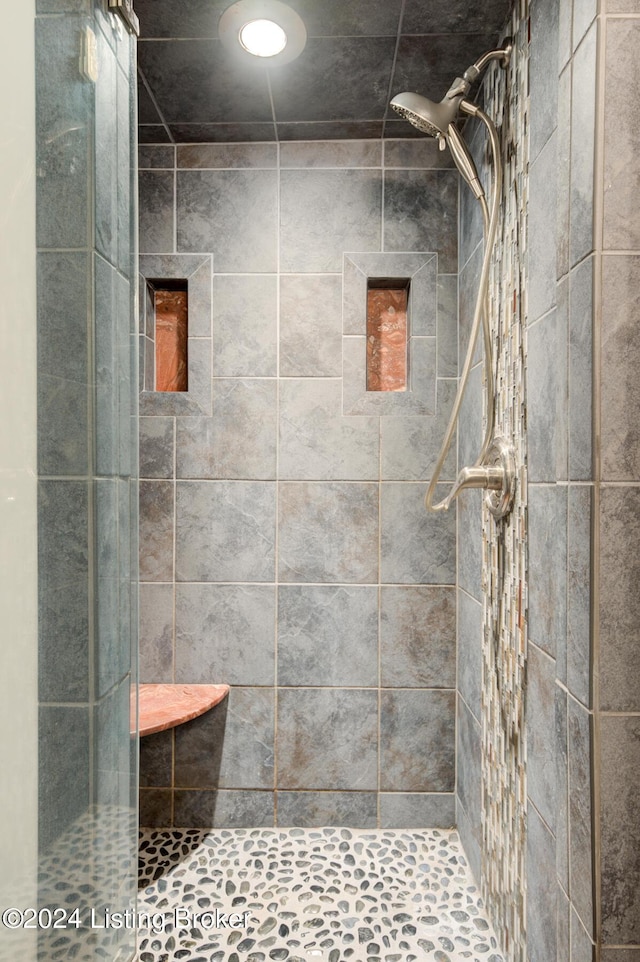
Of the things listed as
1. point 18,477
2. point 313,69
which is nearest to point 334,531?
point 313,69

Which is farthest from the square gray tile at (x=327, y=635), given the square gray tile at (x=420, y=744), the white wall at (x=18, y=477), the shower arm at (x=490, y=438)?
the white wall at (x=18, y=477)

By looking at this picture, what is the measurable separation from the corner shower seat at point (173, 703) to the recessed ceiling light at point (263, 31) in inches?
68.9

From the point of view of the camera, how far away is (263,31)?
140 cm

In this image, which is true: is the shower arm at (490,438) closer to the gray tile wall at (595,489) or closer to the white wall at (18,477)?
the gray tile wall at (595,489)

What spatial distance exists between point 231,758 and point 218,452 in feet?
3.23

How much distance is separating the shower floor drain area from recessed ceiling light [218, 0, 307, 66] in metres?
2.16

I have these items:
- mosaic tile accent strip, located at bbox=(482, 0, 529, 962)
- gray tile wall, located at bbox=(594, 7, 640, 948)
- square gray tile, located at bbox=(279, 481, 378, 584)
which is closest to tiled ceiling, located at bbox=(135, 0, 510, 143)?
mosaic tile accent strip, located at bbox=(482, 0, 529, 962)

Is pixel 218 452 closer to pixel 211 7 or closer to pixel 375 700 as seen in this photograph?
pixel 375 700

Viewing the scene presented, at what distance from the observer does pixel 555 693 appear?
3.33 ft

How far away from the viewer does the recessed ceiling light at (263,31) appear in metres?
1.34

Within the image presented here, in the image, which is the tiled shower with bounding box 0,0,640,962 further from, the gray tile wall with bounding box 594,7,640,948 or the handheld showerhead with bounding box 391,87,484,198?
the gray tile wall with bounding box 594,7,640,948

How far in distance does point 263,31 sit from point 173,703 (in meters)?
1.80

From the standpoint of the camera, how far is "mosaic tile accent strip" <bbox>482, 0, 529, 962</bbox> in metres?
1.28

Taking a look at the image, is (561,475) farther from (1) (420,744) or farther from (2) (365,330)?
(1) (420,744)
